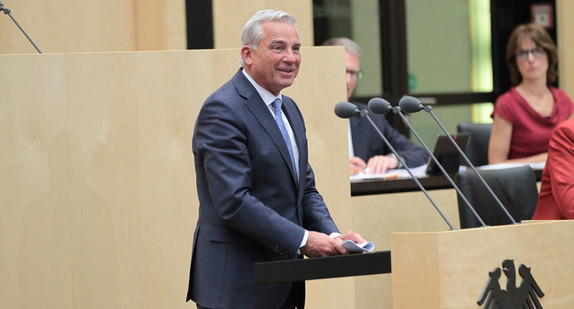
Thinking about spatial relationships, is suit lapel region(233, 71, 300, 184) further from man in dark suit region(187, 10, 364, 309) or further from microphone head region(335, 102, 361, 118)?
microphone head region(335, 102, 361, 118)

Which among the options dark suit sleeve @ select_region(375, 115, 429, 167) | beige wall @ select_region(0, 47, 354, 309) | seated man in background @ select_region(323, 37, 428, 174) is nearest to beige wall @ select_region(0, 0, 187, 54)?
seated man in background @ select_region(323, 37, 428, 174)

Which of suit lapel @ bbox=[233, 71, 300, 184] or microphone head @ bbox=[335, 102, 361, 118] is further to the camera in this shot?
microphone head @ bbox=[335, 102, 361, 118]

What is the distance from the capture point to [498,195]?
4.41m

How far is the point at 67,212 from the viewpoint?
379 cm

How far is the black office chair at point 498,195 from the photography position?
4.24 metres

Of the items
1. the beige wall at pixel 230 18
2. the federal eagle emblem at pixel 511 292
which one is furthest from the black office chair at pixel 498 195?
the beige wall at pixel 230 18

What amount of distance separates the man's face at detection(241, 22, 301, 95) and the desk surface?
78.1 inches

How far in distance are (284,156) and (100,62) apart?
1.22m

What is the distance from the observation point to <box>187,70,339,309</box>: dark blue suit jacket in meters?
2.79

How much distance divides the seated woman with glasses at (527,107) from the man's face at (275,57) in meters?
3.28

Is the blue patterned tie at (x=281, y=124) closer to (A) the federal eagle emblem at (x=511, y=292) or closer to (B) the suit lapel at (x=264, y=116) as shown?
(B) the suit lapel at (x=264, y=116)

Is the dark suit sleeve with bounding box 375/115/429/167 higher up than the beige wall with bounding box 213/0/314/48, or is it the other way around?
the beige wall with bounding box 213/0/314/48

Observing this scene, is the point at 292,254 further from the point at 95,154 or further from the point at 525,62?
the point at 525,62

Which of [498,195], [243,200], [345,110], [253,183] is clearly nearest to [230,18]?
[498,195]
